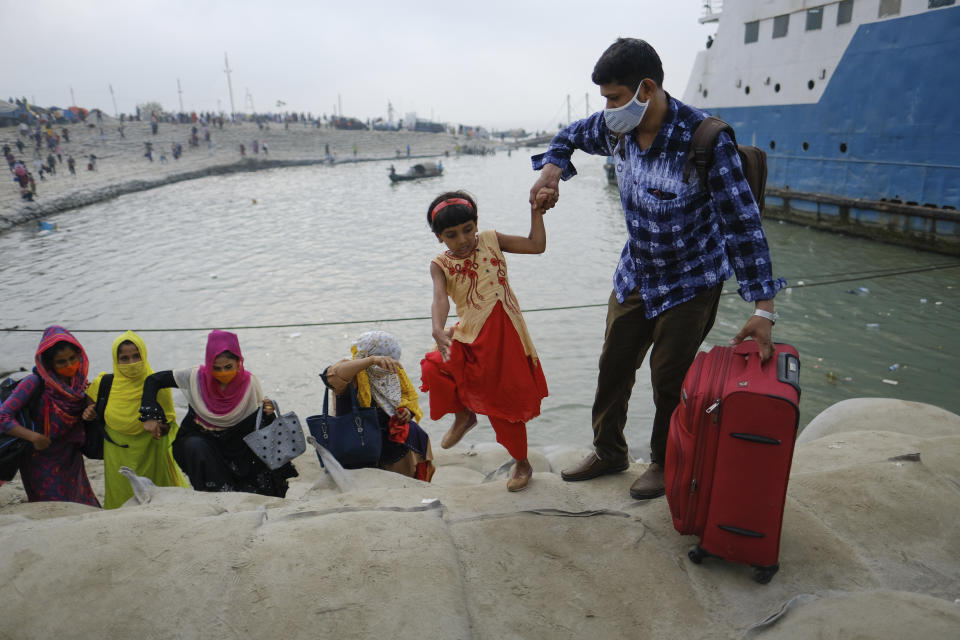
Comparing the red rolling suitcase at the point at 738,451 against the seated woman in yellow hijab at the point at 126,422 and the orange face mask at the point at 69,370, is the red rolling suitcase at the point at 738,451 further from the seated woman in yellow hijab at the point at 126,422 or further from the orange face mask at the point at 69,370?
the orange face mask at the point at 69,370

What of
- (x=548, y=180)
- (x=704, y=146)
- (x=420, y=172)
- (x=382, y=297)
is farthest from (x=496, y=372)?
(x=420, y=172)

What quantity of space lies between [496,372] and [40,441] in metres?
2.74

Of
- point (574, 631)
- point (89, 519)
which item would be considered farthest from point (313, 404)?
point (574, 631)

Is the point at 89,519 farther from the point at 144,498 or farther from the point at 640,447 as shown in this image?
the point at 640,447

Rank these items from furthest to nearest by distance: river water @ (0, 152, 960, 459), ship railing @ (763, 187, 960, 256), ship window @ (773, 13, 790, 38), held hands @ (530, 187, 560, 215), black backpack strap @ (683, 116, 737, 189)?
ship window @ (773, 13, 790, 38), ship railing @ (763, 187, 960, 256), river water @ (0, 152, 960, 459), held hands @ (530, 187, 560, 215), black backpack strap @ (683, 116, 737, 189)

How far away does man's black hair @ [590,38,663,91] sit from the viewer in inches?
84.5

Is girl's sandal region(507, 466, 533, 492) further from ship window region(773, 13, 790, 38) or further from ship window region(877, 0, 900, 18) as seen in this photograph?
ship window region(773, 13, 790, 38)

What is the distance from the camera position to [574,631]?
1854mm

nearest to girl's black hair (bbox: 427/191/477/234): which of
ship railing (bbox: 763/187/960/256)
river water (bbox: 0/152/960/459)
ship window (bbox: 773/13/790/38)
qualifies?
river water (bbox: 0/152/960/459)

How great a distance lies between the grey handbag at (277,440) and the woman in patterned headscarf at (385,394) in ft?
1.15

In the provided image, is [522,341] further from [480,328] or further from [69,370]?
[69,370]

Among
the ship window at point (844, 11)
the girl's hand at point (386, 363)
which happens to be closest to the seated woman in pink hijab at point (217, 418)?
the girl's hand at point (386, 363)

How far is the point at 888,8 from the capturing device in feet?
43.7

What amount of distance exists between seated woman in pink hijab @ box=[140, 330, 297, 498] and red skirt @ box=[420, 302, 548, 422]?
1.43 m
